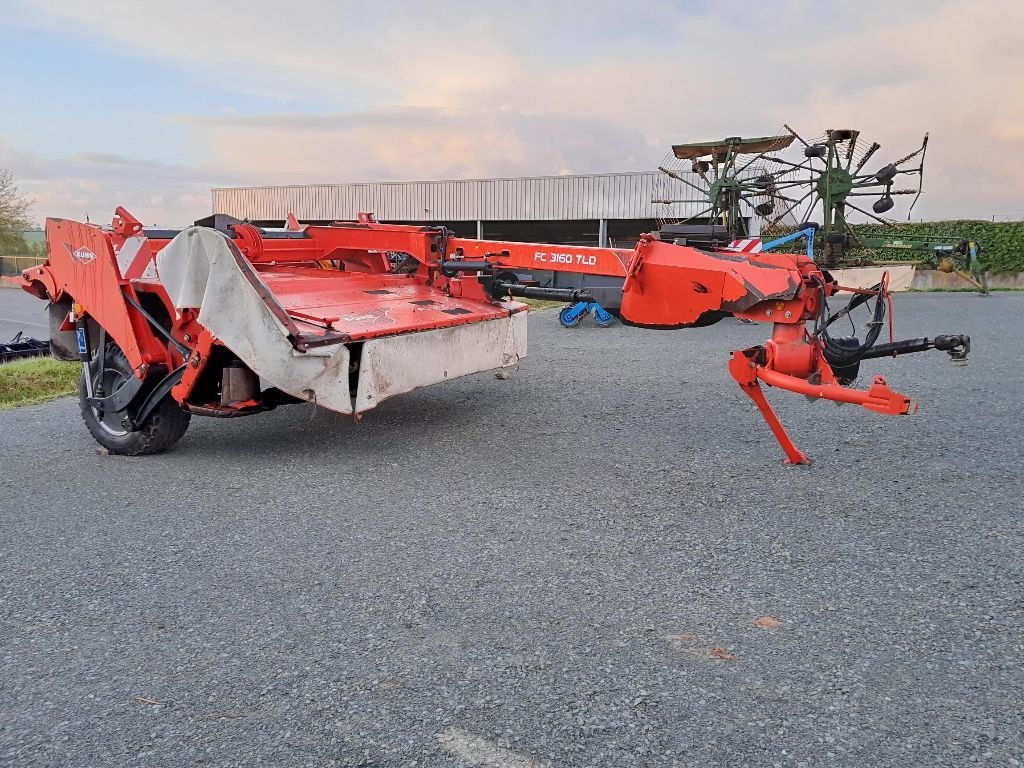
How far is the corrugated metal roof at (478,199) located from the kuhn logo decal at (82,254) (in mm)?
19454

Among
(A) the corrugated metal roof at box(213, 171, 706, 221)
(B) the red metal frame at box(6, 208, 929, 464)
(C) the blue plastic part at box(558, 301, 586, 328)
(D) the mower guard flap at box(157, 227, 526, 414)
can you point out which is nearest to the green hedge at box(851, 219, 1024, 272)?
(A) the corrugated metal roof at box(213, 171, 706, 221)

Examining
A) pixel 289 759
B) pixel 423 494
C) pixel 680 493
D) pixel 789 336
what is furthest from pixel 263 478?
pixel 789 336

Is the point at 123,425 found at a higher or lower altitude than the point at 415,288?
lower

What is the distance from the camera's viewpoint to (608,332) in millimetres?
11477

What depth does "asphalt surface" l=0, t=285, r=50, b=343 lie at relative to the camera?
14523mm

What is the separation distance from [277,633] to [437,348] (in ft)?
9.09

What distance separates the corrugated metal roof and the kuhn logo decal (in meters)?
19.5

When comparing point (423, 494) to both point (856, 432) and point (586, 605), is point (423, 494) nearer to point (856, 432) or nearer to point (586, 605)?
point (586, 605)

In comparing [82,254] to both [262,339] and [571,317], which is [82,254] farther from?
[571,317]

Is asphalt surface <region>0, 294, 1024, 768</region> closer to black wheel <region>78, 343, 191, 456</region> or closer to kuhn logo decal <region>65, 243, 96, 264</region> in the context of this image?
black wheel <region>78, 343, 191, 456</region>

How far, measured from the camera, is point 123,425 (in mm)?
5238

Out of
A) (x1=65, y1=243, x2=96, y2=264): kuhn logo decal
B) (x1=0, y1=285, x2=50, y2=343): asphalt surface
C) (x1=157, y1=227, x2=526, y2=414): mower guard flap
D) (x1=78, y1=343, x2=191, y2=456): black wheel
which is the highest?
(x1=65, y1=243, x2=96, y2=264): kuhn logo decal

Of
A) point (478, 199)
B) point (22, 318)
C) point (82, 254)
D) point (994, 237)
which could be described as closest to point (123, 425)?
point (82, 254)

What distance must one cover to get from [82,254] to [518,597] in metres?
4.06
